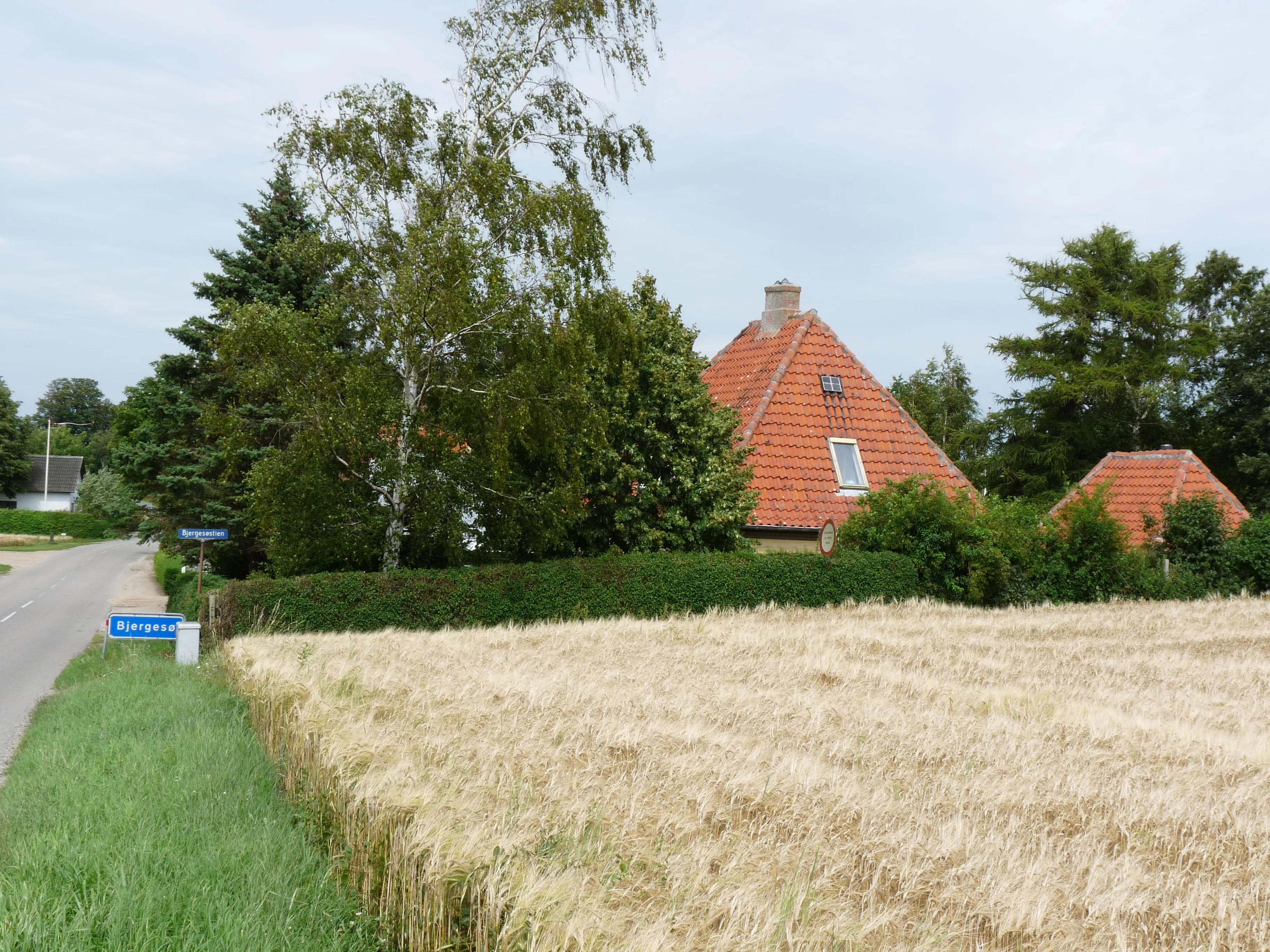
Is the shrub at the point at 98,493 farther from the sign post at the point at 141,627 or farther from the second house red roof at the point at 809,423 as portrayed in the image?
the sign post at the point at 141,627

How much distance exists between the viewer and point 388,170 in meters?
19.1

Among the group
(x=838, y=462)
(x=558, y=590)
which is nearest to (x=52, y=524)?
(x=838, y=462)

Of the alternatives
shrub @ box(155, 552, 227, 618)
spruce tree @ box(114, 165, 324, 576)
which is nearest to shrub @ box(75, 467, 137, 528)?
shrub @ box(155, 552, 227, 618)

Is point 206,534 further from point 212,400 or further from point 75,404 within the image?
point 75,404

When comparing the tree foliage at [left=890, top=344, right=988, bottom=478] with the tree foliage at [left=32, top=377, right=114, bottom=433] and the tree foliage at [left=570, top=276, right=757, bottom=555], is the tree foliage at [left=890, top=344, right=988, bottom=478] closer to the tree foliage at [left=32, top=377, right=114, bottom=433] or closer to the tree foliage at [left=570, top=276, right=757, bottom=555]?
the tree foliage at [left=570, top=276, right=757, bottom=555]

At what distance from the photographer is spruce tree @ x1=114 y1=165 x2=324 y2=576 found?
26375 millimetres

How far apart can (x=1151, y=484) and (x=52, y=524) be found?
2942 inches

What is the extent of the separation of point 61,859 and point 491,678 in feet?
17.9

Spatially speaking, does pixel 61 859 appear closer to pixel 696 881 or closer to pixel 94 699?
pixel 696 881

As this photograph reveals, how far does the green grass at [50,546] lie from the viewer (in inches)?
2566

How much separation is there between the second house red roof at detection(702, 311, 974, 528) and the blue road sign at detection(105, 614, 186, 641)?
46.2ft

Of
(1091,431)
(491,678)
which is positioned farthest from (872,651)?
(1091,431)

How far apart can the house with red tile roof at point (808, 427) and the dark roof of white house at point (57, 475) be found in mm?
99697

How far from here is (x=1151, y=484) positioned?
33719 millimetres
